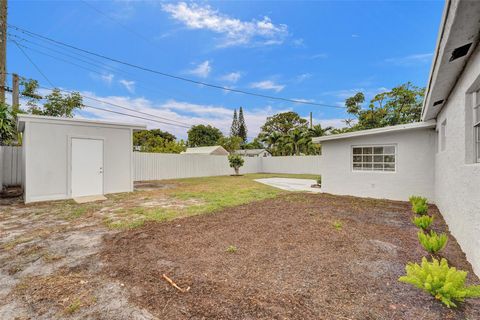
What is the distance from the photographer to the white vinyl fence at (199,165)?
14406mm

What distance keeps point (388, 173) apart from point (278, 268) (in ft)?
22.4

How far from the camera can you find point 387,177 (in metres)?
7.88

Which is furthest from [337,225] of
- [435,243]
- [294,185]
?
[294,185]

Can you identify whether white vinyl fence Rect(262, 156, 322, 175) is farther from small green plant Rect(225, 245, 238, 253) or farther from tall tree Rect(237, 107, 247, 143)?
tall tree Rect(237, 107, 247, 143)

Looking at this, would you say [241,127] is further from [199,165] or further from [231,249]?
[231,249]

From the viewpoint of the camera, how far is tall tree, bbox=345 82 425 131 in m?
17.8

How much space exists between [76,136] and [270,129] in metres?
31.0

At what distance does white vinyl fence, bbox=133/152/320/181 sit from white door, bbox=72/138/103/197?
5533mm

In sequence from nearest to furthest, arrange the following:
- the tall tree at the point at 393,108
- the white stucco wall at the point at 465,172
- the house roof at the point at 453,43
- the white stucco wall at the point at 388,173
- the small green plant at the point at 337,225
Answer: the house roof at the point at 453,43
the white stucco wall at the point at 465,172
the small green plant at the point at 337,225
the white stucco wall at the point at 388,173
the tall tree at the point at 393,108

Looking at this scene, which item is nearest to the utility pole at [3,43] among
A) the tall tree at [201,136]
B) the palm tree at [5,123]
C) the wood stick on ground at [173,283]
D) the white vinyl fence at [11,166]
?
the palm tree at [5,123]

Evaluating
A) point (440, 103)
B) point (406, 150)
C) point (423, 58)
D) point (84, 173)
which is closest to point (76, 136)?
point (84, 173)

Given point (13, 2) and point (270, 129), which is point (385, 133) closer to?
point (13, 2)

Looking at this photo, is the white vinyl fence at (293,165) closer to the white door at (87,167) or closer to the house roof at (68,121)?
the house roof at (68,121)

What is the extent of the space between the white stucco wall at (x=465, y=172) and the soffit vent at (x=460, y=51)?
4.5 inches
